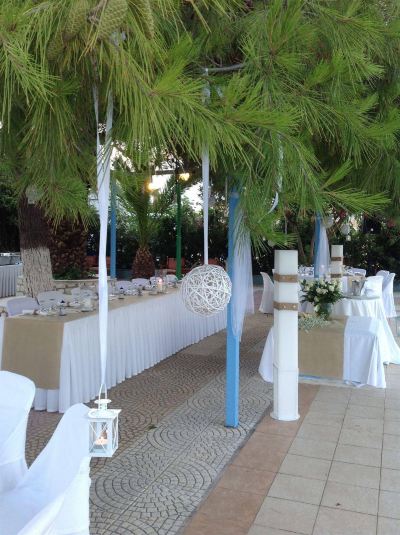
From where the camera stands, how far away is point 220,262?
15.5 m

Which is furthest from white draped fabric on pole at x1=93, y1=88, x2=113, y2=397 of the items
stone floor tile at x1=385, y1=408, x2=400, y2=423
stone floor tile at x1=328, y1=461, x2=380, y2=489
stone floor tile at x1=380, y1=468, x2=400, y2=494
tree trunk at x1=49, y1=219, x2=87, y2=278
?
tree trunk at x1=49, y1=219, x2=87, y2=278

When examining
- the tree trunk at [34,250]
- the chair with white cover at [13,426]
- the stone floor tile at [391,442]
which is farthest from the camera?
the tree trunk at [34,250]

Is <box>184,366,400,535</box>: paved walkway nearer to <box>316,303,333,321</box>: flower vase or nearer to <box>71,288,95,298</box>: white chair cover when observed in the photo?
<box>316,303,333,321</box>: flower vase

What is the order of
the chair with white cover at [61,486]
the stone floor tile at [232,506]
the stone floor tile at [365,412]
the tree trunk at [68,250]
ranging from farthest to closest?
the tree trunk at [68,250], the stone floor tile at [365,412], the stone floor tile at [232,506], the chair with white cover at [61,486]

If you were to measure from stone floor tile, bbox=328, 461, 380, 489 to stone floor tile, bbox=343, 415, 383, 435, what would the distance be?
2.25 ft

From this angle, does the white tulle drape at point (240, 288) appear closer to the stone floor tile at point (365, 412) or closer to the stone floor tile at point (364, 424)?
the stone floor tile at point (364, 424)

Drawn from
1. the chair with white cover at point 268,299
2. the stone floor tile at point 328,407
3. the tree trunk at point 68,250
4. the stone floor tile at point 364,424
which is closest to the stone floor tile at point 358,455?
the stone floor tile at point 364,424

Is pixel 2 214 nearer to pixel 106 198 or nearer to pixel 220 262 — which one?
pixel 220 262

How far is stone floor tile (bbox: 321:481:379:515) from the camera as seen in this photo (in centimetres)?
273

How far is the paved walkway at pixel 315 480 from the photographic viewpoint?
2.57 meters

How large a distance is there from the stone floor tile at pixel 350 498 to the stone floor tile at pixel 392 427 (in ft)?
3.36

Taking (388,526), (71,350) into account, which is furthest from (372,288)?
(388,526)

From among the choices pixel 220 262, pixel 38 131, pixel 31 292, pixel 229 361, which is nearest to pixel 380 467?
pixel 229 361

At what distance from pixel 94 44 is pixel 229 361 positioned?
9.69 ft
